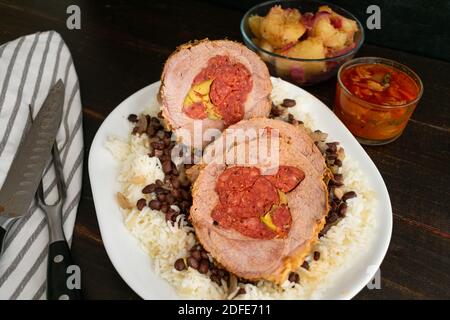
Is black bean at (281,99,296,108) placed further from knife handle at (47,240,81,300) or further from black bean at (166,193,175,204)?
knife handle at (47,240,81,300)

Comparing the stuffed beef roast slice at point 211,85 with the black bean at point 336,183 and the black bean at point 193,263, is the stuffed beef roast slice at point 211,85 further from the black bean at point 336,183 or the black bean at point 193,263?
the black bean at point 193,263

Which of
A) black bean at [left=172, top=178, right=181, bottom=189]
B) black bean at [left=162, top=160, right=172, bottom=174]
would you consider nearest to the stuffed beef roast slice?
black bean at [left=162, top=160, right=172, bottom=174]

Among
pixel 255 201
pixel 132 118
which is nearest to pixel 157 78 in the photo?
pixel 132 118

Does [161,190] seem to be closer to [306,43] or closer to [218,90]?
[218,90]

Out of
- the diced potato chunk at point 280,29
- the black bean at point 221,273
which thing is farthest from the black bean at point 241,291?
the diced potato chunk at point 280,29
